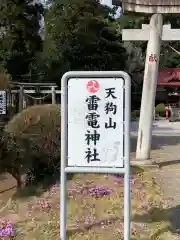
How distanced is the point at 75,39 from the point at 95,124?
15318 millimetres

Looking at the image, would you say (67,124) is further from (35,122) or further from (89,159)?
(35,122)

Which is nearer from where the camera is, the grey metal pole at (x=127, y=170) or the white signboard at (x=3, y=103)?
the grey metal pole at (x=127, y=170)

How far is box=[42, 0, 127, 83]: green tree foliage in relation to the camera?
59.4 ft

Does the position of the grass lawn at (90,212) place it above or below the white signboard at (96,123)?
below

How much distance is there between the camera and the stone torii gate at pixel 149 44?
891 cm

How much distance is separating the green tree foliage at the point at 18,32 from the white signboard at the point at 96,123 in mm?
11745

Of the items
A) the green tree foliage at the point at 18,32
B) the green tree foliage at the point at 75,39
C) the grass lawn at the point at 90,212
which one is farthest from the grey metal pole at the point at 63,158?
the green tree foliage at the point at 75,39

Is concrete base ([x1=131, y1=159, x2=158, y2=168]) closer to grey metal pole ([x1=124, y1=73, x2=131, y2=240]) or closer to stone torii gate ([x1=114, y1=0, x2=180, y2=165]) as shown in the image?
stone torii gate ([x1=114, y1=0, x2=180, y2=165])

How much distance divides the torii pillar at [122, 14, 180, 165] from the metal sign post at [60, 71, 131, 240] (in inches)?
192

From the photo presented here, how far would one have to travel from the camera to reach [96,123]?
4223 millimetres

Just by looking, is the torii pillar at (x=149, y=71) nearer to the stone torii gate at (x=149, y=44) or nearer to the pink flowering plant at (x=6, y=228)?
the stone torii gate at (x=149, y=44)

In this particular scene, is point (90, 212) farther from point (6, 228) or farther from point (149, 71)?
point (149, 71)

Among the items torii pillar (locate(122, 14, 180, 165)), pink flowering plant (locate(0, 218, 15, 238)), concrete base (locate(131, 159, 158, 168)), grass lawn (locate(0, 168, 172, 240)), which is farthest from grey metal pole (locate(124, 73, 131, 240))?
torii pillar (locate(122, 14, 180, 165))

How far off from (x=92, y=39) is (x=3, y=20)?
4494mm
